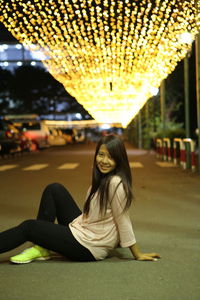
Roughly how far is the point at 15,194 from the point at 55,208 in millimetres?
6803

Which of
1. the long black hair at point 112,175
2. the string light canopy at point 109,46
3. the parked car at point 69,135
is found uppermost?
the string light canopy at point 109,46

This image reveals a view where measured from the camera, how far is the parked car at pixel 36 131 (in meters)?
46.7

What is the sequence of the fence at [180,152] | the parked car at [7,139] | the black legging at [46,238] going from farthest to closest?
the parked car at [7,139]
the fence at [180,152]
the black legging at [46,238]

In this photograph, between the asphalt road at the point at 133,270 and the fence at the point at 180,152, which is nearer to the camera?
the asphalt road at the point at 133,270

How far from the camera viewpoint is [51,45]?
21.7 m

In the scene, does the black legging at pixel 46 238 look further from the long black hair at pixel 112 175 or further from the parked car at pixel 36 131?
the parked car at pixel 36 131

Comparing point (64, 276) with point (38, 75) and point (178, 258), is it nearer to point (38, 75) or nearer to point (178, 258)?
point (178, 258)

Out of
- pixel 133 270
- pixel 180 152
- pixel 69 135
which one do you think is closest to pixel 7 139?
pixel 180 152

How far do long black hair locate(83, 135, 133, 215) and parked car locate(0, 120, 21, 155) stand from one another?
26.4m

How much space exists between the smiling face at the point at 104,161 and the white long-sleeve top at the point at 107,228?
0.32 feet

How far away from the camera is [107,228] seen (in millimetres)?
5875

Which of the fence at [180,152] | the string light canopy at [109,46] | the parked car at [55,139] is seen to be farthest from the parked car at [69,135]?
the fence at [180,152]

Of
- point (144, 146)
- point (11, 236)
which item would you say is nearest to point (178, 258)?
point (11, 236)

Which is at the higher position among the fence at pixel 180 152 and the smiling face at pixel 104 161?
the smiling face at pixel 104 161
